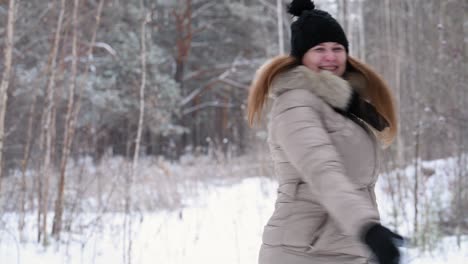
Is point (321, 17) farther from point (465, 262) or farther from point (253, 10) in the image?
point (253, 10)

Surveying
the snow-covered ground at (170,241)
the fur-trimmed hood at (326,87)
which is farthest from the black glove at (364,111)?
the snow-covered ground at (170,241)

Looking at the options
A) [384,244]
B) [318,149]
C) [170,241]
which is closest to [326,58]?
[318,149]

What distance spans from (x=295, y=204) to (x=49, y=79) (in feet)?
16.0

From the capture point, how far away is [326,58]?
1792mm

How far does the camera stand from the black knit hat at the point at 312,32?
179cm

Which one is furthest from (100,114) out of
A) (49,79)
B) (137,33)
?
(49,79)

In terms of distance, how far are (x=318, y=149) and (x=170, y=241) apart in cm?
460

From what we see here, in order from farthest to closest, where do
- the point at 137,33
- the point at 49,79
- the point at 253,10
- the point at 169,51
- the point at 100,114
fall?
the point at 169,51 < the point at 253,10 < the point at 137,33 < the point at 100,114 < the point at 49,79

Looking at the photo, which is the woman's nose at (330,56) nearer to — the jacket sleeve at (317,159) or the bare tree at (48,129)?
the jacket sleeve at (317,159)

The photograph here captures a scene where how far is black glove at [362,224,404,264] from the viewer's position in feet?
3.66

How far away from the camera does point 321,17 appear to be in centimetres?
184

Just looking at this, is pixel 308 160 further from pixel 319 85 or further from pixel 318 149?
pixel 319 85

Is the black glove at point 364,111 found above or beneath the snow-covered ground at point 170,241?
above

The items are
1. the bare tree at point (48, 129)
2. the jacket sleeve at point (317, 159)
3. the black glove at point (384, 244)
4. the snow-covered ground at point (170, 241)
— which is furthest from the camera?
the bare tree at point (48, 129)
